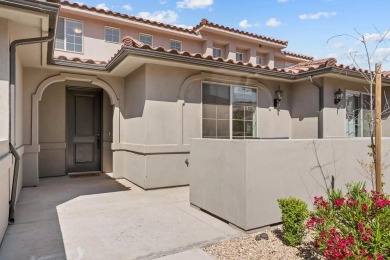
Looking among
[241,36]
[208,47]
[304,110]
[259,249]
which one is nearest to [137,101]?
[259,249]

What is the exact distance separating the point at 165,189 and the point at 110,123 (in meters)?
4.14

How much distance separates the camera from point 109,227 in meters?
4.28

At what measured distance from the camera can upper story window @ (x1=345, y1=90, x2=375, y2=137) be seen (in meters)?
9.26

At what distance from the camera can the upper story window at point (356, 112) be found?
364 inches

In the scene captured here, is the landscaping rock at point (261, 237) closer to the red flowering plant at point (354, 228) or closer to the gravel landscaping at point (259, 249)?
the gravel landscaping at point (259, 249)

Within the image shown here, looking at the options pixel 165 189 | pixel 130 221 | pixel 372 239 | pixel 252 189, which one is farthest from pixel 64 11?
pixel 372 239

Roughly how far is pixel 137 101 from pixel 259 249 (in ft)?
17.8

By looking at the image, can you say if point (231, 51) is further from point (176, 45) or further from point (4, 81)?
point (4, 81)

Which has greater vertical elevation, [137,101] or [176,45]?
[176,45]

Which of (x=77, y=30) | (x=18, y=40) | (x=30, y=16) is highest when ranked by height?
(x=77, y=30)

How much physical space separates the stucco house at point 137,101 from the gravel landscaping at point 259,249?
1.36 m

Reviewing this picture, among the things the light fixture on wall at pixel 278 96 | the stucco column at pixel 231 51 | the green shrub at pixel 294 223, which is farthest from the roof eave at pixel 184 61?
the stucco column at pixel 231 51

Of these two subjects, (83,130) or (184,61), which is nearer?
(184,61)

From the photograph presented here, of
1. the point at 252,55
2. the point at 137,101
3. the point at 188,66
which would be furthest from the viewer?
the point at 252,55
